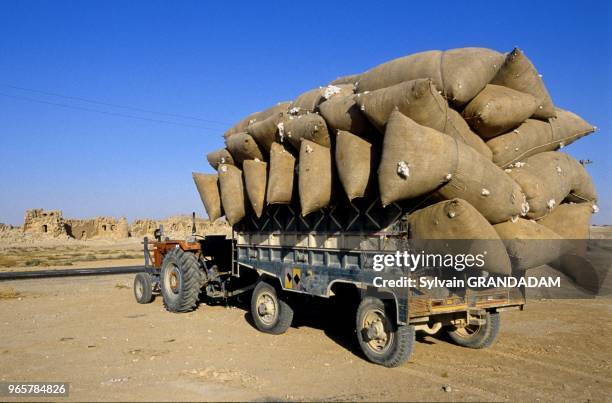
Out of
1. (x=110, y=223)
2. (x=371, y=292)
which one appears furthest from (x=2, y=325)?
(x=110, y=223)

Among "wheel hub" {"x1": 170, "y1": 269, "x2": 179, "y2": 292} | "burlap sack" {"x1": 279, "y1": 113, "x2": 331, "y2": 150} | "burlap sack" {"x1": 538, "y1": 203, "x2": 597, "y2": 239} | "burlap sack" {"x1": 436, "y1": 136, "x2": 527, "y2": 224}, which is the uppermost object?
"burlap sack" {"x1": 279, "y1": 113, "x2": 331, "y2": 150}

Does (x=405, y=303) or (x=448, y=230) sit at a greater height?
(x=448, y=230)

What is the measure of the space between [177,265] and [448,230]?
256 inches

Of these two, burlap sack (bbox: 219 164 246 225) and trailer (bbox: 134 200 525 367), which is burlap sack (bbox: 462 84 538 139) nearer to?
trailer (bbox: 134 200 525 367)

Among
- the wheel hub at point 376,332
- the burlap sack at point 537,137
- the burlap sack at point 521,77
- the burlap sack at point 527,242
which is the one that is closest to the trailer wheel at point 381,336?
the wheel hub at point 376,332

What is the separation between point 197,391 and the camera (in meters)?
5.29

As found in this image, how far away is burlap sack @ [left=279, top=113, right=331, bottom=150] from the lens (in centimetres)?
695

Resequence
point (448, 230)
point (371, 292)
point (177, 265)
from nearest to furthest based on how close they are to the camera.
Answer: point (448, 230) → point (371, 292) → point (177, 265)

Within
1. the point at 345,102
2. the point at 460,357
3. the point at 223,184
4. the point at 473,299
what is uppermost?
the point at 345,102

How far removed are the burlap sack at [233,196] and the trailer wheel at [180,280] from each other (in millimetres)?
1890

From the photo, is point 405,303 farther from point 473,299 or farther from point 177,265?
point 177,265

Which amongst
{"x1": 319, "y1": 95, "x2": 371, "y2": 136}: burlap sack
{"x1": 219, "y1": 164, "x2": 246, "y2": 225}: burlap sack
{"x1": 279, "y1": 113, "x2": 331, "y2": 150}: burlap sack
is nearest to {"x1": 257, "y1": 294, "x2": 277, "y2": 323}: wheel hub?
{"x1": 219, "y1": 164, "x2": 246, "y2": 225}: burlap sack

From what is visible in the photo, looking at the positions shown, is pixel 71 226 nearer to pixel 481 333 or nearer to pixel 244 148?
pixel 244 148

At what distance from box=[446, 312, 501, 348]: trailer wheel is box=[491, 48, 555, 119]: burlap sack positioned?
3.01 metres
